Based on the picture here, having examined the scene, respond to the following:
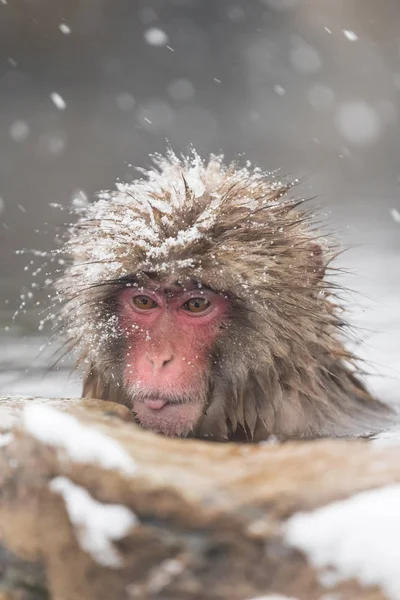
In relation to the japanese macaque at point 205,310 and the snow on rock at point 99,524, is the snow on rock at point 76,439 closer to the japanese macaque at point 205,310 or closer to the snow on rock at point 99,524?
the snow on rock at point 99,524

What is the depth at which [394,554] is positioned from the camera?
1188 mm

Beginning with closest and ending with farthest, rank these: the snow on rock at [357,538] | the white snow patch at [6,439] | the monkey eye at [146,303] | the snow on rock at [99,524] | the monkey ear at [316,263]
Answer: the snow on rock at [357,538] → the snow on rock at [99,524] → the white snow patch at [6,439] → the monkey eye at [146,303] → the monkey ear at [316,263]

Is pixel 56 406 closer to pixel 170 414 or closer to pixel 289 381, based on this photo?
pixel 170 414

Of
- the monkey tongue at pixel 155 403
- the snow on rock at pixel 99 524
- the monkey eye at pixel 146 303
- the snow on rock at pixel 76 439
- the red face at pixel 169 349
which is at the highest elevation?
the monkey eye at pixel 146 303

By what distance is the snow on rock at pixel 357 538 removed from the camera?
3.90 ft

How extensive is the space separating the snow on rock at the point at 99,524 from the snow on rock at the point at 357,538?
0.85 feet

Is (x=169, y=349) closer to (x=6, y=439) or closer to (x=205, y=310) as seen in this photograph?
(x=205, y=310)

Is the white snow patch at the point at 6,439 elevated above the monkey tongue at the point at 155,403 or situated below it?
below

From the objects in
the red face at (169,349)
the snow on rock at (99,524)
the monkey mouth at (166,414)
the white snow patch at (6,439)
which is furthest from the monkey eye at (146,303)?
the snow on rock at (99,524)

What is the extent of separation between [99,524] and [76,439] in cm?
17

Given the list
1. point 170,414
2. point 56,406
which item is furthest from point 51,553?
point 170,414

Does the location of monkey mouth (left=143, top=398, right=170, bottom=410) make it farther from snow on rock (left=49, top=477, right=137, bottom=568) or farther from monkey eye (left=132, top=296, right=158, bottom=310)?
snow on rock (left=49, top=477, right=137, bottom=568)

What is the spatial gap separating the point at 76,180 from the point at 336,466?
339 inches

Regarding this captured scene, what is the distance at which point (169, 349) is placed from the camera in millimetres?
2643
